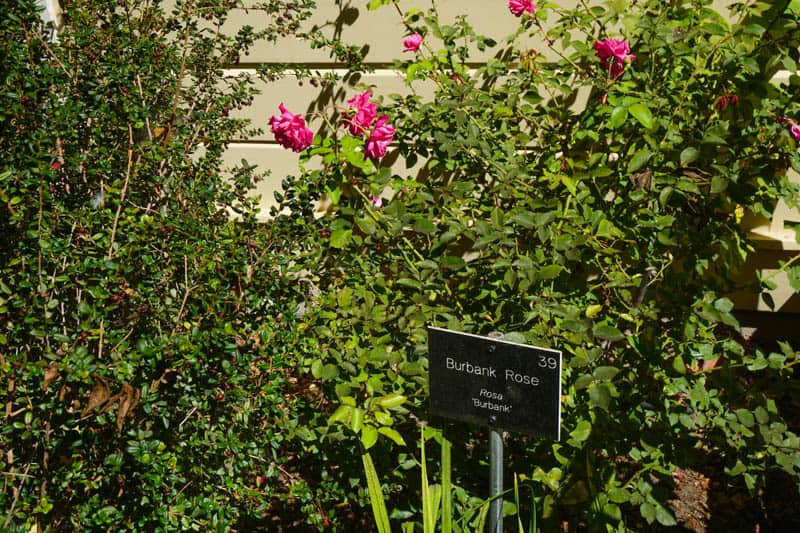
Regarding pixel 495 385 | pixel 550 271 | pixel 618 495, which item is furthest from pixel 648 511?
pixel 550 271

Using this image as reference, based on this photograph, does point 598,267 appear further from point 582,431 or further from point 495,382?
point 495,382

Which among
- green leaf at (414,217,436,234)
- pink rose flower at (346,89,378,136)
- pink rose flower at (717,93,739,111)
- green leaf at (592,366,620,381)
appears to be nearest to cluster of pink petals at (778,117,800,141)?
pink rose flower at (717,93,739,111)

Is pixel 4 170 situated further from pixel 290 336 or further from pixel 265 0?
pixel 265 0

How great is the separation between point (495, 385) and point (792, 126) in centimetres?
120

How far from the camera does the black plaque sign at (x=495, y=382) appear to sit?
1810 millimetres

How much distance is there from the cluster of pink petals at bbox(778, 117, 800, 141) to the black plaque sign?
3.47 ft

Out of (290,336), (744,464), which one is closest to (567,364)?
(744,464)

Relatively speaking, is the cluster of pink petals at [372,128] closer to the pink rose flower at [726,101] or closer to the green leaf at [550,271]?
the green leaf at [550,271]

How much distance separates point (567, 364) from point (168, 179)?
1.46m

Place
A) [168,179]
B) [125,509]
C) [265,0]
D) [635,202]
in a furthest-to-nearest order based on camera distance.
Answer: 1. [265,0]
2. [168,179]
3. [635,202]
4. [125,509]

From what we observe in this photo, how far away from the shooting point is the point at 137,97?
2.56 meters

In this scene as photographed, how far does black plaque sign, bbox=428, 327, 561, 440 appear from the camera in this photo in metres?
1.81

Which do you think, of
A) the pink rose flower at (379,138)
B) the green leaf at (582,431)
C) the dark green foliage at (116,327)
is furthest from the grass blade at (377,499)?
the pink rose flower at (379,138)

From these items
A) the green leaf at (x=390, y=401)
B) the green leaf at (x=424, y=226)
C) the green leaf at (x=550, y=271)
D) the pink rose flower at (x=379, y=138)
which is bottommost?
the green leaf at (x=390, y=401)
